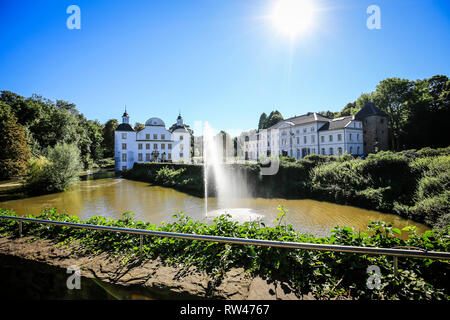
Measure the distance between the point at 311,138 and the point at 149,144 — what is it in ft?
128

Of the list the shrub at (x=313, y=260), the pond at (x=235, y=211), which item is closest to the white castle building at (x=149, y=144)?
the pond at (x=235, y=211)

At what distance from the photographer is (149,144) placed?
48562 mm

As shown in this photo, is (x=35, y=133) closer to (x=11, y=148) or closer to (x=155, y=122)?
(x=11, y=148)

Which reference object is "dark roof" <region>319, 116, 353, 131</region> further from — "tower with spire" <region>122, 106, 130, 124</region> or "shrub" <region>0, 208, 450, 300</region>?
"tower with spire" <region>122, 106, 130, 124</region>

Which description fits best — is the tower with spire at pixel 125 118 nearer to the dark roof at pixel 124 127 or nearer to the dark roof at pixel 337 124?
the dark roof at pixel 124 127

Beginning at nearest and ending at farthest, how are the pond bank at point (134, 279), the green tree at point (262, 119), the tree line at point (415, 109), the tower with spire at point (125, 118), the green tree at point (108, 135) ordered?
the pond bank at point (134, 279) → the tree line at point (415, 109) → the tower with spire at point (125, 118) → the green tree at point (108, 135) → the green tree at point (262, 119)

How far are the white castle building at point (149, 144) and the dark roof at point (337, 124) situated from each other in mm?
33160

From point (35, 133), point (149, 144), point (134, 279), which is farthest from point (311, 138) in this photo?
point (35, 133)

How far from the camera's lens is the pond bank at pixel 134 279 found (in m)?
2.54

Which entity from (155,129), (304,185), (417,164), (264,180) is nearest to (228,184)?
(264,180)

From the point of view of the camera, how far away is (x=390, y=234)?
10.7 feet

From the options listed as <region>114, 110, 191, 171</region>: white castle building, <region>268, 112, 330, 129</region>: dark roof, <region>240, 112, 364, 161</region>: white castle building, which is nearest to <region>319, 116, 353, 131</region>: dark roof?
<region>240, 112, 364, 161</region>: white castle building

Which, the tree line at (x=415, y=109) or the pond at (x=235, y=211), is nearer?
the pond at (x=235, y=211)

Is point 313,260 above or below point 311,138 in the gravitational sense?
below
